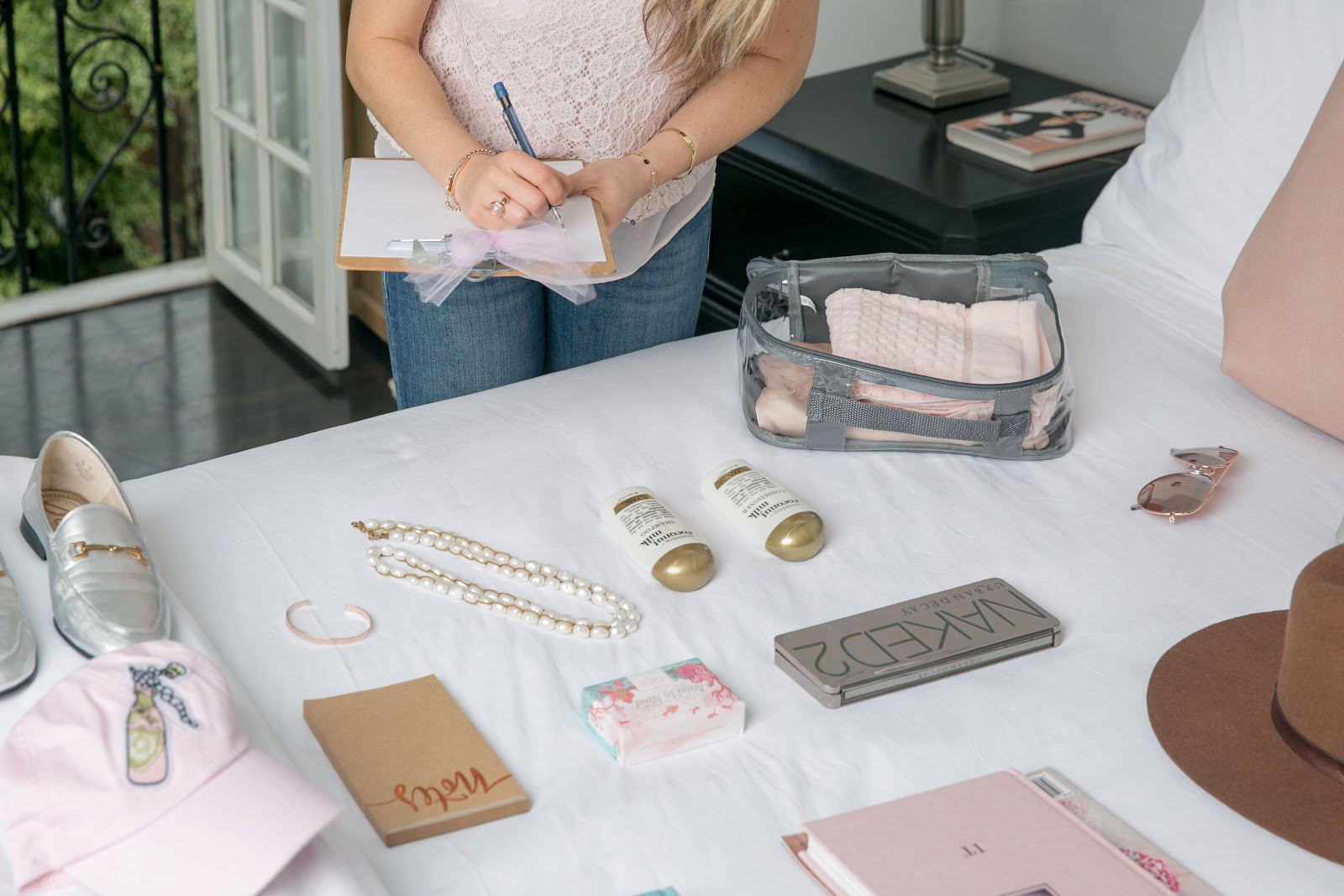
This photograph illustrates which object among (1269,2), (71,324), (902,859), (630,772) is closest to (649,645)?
(630,772)

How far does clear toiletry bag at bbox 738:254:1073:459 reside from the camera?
121 cm

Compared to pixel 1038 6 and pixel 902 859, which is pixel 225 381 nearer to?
pixel 1038 6

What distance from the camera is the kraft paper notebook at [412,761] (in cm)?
81

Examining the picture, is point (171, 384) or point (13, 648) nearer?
point (13, 648)

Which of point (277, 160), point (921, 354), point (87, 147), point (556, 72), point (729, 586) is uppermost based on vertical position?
point (556, 72)

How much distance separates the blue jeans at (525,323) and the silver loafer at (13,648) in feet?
1.81

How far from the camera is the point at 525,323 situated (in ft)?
4.53

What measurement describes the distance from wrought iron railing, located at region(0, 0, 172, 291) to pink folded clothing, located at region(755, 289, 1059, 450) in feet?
7.81

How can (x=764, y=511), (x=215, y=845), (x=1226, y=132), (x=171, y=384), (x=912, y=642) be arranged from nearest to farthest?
(x=215, y=845), (x=912, y=642), (x=764, y=511), (x=1226, y=132), (x=171, y=384)

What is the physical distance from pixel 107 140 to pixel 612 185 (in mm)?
2810

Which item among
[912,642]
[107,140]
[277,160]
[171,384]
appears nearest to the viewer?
[912,642]

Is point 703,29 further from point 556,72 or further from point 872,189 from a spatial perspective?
point 872,189

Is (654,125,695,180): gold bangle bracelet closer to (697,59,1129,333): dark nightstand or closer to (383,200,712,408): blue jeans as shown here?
(383,200,712,408): blue jeans

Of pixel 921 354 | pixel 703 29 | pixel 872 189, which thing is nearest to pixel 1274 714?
pixel 921 354
